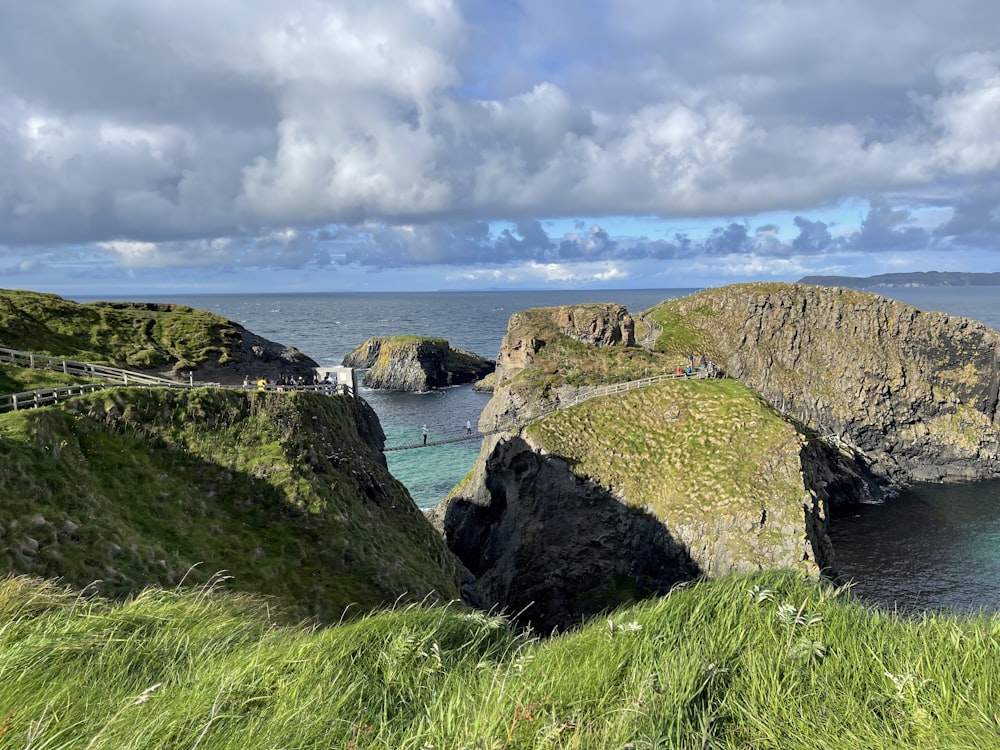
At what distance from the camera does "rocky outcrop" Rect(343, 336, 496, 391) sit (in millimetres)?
129000

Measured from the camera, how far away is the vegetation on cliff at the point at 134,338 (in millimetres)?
38750

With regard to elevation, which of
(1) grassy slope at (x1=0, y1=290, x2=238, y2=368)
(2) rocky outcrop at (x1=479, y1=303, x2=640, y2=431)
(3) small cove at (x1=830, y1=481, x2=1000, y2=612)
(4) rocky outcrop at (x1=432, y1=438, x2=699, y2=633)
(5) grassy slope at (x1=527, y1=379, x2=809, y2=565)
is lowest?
(3) small cove at (x1=830, y1=481, x2=1000, y2=612)

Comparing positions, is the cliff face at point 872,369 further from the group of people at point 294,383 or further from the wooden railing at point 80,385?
the wooden railing at point 80,385

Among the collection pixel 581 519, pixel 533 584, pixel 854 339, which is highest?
Result: pixel 854 339

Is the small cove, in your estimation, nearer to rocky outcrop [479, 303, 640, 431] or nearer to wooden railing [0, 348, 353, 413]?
rocky outcrop [479, 303, 640, 431]

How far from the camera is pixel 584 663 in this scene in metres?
6.07

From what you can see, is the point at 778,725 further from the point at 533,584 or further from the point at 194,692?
the point at 533,584

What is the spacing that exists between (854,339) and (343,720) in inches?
3919

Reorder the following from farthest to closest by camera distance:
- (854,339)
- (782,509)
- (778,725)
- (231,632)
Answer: (854,339)
(782,509)
(231,632)
(778,725)

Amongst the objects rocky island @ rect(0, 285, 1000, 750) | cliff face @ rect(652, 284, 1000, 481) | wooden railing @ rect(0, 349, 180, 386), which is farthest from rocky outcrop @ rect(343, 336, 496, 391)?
wooden railing @ rect(0, 349, 180, 386)

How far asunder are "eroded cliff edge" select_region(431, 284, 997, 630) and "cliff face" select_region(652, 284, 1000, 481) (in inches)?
13.6

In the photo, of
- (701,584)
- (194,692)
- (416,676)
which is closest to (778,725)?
(701,584)

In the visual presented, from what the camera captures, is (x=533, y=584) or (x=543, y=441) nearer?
(x=533, y=584)

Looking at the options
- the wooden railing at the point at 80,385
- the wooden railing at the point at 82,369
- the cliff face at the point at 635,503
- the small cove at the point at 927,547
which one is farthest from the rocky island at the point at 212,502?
the small cove at the point at 927,547
